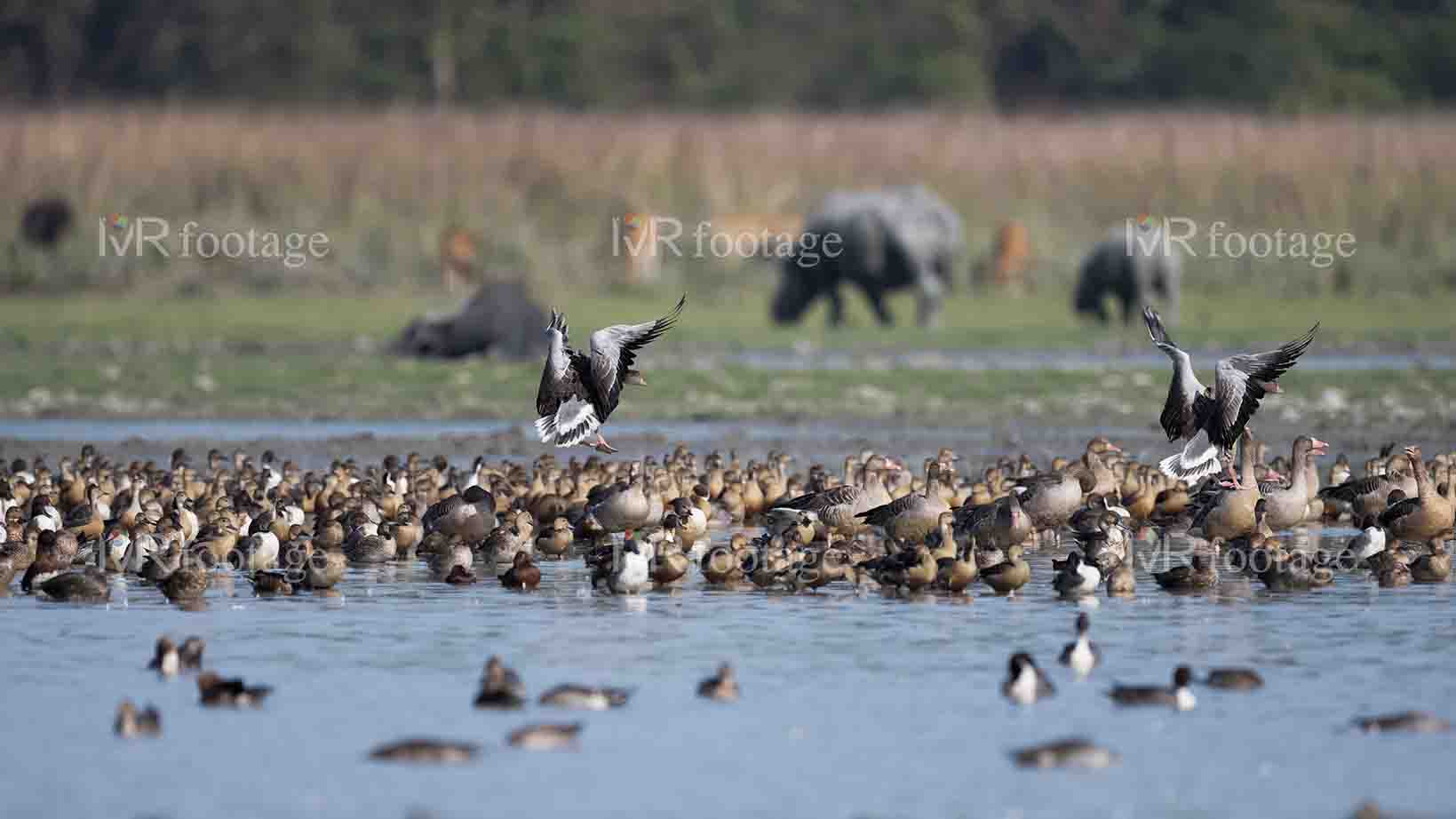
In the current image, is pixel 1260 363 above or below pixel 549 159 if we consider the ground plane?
below

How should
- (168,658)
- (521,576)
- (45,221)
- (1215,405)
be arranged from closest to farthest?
(168,658) → (521,576) → (1215,405) → (45,221)

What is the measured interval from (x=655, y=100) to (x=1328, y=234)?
1121 inches

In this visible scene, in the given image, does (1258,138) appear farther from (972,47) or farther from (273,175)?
(972,47)

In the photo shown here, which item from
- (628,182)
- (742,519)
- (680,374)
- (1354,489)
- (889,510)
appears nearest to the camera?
(889,510)

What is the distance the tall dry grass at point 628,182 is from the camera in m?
40.6

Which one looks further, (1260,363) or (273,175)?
(273,175)

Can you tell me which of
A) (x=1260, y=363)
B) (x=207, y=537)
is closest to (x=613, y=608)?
(x=207, y=537)

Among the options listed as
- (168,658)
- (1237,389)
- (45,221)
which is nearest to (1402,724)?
(1237,389)

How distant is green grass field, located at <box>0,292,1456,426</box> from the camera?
77.9ft

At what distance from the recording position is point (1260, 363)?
14.6m

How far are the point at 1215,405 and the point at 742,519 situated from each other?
3.83 m

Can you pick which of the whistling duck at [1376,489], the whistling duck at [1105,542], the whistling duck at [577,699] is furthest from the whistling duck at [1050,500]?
the whistling duck at [577,699]

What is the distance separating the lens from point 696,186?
43812 millimetres

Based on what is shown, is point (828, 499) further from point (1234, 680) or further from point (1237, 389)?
point (1234, 680)
